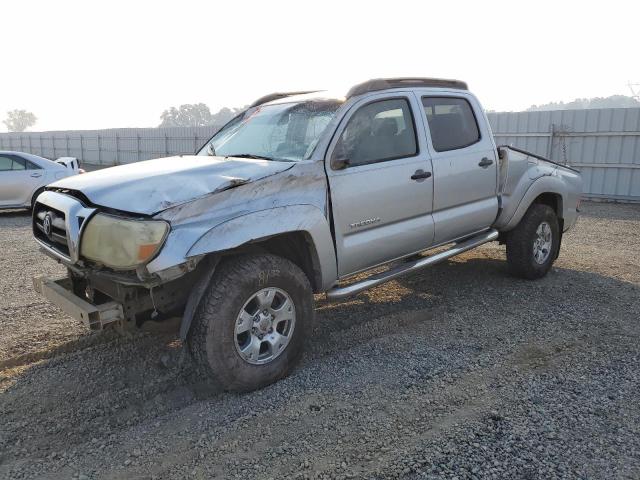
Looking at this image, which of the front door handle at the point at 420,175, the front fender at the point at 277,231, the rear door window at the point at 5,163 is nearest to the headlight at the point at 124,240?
the front fender at the point at 277,231

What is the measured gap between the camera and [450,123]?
4973mm

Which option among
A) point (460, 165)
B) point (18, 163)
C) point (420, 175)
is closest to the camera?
point (420, 175)

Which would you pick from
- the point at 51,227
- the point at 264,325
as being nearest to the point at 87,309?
the point at 51,227

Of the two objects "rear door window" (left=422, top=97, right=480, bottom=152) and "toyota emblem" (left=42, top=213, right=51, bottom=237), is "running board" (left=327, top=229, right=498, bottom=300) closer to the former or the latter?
"rear door window" (left=422, top=97, right=480, bottom=152)

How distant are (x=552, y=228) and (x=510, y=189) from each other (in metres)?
0.95

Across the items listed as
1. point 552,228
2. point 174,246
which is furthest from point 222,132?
point 552,228

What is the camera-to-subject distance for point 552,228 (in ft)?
20.0

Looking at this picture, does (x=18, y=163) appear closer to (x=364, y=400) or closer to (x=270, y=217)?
(x=270, y=217)

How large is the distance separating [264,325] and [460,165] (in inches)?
97.6

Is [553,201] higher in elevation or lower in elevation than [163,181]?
lower

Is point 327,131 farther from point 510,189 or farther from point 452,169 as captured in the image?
point 510,189

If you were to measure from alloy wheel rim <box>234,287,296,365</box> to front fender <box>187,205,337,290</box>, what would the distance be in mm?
379

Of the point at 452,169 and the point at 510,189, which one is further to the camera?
the point at 510,189

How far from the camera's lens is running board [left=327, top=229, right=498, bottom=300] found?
398 centimetres
